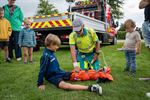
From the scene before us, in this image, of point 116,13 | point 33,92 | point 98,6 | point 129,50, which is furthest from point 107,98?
point 116,13

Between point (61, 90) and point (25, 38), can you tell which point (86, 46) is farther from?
point (25, 38)

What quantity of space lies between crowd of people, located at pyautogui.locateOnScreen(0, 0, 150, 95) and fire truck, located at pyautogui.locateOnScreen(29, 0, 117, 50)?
3.04 m

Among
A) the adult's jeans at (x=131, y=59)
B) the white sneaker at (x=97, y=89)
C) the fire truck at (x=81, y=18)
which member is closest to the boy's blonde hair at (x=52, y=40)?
the white sneaker at (x=97, y=89)

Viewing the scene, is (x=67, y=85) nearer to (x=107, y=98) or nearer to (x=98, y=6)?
(x=107, y=98)

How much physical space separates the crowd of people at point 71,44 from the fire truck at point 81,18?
9.96 feet

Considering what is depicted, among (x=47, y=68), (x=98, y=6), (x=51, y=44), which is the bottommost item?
(x=47, y=68)

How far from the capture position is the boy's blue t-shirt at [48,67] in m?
4.90

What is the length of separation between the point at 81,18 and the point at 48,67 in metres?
7.00

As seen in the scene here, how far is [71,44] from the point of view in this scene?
595cm

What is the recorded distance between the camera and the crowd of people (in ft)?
16.2

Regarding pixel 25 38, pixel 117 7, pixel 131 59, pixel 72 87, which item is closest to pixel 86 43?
pixel 131 59

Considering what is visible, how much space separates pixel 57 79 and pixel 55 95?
58cm

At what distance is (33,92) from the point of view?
15.2 ft

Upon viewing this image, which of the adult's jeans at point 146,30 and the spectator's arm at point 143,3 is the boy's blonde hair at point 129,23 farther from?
the spectator's arm at point 143,3
